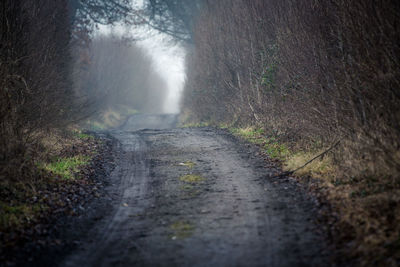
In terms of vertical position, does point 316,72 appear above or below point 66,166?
above

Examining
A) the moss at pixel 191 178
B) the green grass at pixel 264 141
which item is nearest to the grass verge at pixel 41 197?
the moss at pixel 191 178

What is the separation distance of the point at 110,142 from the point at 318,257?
1146 cm

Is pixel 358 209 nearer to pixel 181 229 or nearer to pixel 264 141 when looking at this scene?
pixel 181 229

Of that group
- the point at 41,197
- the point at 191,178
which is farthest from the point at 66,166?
the point at 191,178

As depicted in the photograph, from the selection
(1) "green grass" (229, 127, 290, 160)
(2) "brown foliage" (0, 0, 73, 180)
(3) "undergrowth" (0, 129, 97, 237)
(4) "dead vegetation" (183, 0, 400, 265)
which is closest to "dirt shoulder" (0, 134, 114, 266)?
(3) "undergrowth" (0, 129, 97, 237)

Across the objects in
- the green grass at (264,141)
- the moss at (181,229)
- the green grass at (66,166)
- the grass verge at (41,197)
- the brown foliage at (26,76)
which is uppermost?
the brown foliage at (26,76)

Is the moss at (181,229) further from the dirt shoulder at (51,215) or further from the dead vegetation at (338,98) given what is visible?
the dead vegetation at (338,98)

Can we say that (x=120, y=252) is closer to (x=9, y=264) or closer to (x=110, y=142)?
(x=9, y=264)

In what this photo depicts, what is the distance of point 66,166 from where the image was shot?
29.7 ft

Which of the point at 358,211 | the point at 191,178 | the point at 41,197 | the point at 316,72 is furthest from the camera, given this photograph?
the point at 316,72

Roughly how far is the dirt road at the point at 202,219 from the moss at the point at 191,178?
0.02m

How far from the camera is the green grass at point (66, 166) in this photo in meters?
8.22

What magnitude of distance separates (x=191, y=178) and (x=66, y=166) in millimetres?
3286

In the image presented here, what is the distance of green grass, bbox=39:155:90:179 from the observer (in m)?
8.22
